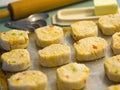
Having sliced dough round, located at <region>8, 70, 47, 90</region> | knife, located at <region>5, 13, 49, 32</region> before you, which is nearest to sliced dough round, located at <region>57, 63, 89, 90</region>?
sliced dough round, located at <region>8, 70, 47, 90</region>

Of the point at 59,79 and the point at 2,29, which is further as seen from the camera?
the point at 2,29

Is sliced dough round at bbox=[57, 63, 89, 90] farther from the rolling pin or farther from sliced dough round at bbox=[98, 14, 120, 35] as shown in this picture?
the rolling pin

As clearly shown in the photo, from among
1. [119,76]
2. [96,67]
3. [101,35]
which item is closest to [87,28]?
[101,35]

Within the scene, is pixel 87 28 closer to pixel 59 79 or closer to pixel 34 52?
pixel 34 52

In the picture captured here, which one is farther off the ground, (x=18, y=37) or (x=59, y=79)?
(x=18, y=37)

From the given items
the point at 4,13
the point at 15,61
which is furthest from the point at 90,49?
the point at 4,13

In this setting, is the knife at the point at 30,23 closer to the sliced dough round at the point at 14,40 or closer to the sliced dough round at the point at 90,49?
the sliced dough round at the point at 14,40

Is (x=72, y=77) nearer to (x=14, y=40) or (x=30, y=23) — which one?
(x=14, y=40)

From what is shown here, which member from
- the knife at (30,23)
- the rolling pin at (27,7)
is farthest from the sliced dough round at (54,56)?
the rolling pin at (27,7)
